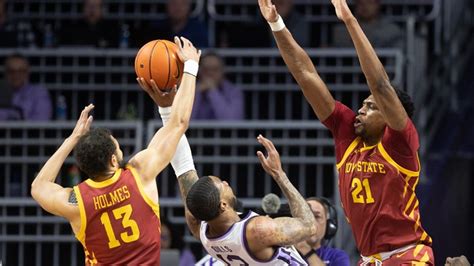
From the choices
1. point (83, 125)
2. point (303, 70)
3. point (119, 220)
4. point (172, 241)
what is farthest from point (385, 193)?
point (172, 241)

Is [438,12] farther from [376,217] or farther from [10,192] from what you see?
[376,217]

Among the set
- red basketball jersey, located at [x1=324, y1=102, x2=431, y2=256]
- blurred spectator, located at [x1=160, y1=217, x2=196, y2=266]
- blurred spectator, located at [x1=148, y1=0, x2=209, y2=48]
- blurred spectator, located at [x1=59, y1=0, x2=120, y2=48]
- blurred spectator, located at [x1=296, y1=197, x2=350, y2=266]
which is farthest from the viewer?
blurred spectator, located at [x1=59, y1=0, x2=120, y2=48]

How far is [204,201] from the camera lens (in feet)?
29.2

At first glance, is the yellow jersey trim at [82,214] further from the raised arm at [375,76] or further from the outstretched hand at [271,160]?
the raised arm at [375,76]

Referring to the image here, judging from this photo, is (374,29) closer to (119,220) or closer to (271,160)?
(271,160)

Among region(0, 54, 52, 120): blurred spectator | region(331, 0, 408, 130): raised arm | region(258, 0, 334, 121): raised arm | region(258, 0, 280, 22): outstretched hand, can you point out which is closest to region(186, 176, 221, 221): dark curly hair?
region(258, 0, 334, 121): raised arm

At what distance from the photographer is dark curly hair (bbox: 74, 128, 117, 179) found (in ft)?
29.7

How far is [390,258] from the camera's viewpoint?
9.39 metres

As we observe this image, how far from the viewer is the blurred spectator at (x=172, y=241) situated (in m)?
13.0

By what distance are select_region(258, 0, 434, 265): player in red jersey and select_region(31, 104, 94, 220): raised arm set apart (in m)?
1.57

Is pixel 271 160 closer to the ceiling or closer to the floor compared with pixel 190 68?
closer to the floor

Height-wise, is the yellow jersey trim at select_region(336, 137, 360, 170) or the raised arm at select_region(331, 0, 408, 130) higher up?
the raised arm at select_region(331, 0, 408, 130)

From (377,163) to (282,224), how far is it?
34.5 inches

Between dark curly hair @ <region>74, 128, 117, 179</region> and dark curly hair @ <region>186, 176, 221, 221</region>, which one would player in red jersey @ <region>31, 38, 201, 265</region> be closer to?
dark curly hair @ <region>74, 128, 117, 179</region>
